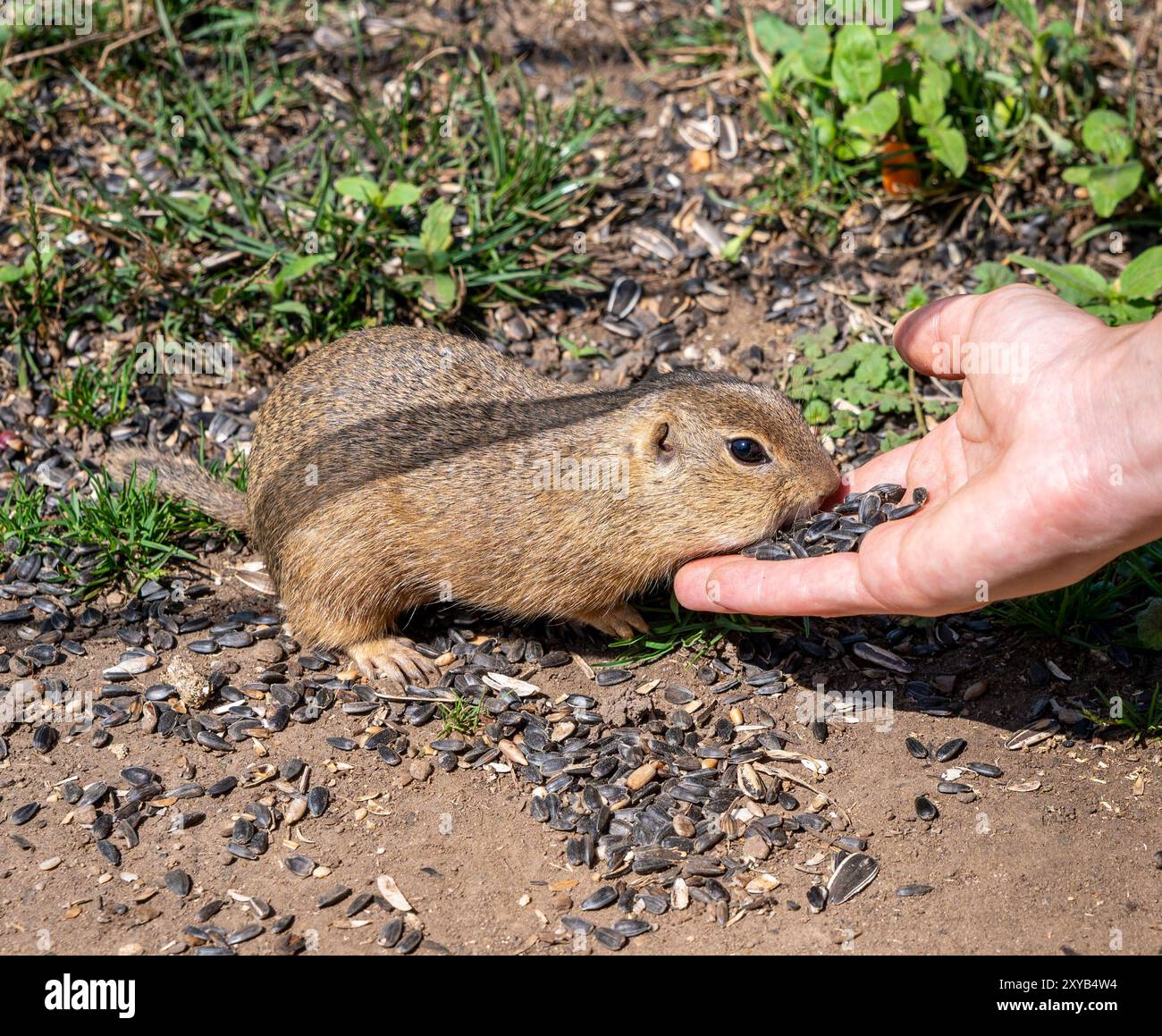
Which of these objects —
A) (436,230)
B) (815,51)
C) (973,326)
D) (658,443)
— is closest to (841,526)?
(658,443)

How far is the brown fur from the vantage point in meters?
5.57

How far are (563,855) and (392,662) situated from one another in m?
1.41

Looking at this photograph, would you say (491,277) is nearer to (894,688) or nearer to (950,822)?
(894,688)

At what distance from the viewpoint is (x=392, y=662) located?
19.5ft

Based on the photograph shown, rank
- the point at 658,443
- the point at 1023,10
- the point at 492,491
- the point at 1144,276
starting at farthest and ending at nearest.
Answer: the point at 1023,10 < the point at 1144,276 < the point at 492,491 < the point at 658,443

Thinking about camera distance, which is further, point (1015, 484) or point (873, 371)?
point (873, 371)

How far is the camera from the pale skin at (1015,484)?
4301 mm

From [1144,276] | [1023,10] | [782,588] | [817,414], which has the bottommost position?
[782,588]

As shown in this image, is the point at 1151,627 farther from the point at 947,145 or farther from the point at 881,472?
the point at 947,145

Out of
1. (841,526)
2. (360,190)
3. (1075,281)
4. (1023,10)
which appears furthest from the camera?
(1023,10)

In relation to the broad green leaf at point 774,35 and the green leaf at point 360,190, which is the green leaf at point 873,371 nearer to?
the broad green leaf at point 774,35

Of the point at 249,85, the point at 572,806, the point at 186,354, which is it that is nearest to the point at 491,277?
the point at 186,354

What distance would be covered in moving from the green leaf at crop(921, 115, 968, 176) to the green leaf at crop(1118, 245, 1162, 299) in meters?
1.17

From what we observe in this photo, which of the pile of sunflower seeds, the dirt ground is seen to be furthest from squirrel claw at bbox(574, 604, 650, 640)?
the pile of sunflower seeds
